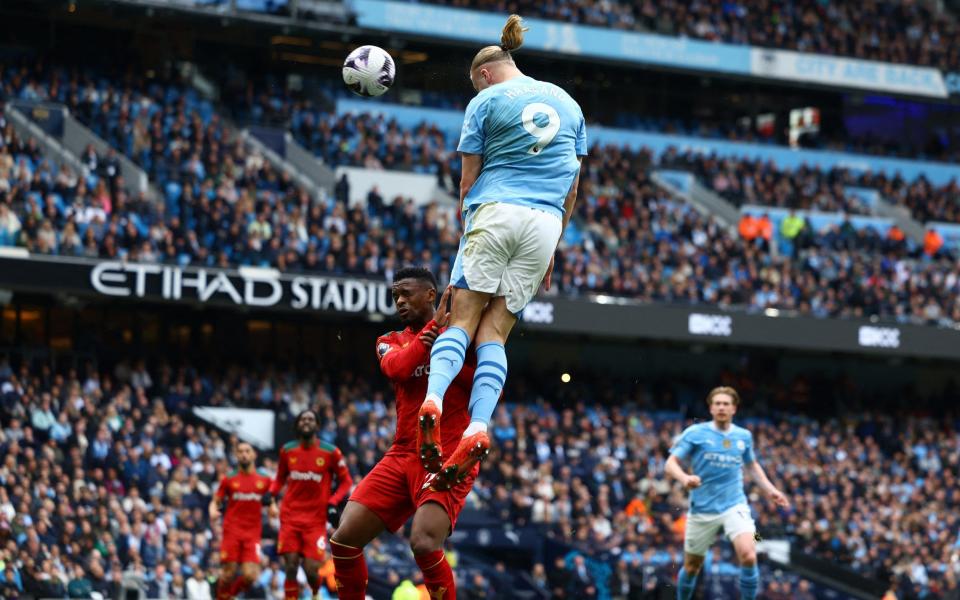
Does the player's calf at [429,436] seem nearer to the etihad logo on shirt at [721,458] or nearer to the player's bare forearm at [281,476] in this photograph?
the etihad logo on shirt at [721,458]

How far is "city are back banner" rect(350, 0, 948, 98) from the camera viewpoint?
1342 inches

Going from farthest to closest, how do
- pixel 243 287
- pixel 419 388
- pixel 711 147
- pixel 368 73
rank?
pixel 711 147 → pixel 243 287 → pixel 368 73 → pixel 419 388

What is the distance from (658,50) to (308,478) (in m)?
23.4

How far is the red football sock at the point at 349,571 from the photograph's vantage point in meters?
8.82

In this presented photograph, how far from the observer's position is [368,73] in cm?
962

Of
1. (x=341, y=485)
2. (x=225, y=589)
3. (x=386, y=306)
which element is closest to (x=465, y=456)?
(x=341, y=485)

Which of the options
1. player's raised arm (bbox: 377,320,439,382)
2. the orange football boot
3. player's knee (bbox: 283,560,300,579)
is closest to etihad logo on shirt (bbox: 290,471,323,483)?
player's knee (bbox: 283,560,300,579)

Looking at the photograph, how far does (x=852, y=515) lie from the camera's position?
27.8 meters

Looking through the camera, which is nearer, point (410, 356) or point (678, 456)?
point (410, 356)

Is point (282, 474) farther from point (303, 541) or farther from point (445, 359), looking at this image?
point (445, 359)

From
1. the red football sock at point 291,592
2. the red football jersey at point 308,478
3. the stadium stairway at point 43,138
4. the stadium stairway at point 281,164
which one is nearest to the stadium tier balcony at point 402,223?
the stadium stairway at point 281,164

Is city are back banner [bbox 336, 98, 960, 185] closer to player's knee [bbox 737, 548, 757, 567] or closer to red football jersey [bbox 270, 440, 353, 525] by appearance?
red football jersey [bbox 270, 440, 353, 525]

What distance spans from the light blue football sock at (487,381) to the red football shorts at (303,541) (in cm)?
763

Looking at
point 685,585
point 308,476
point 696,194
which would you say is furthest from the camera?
point 696,194
